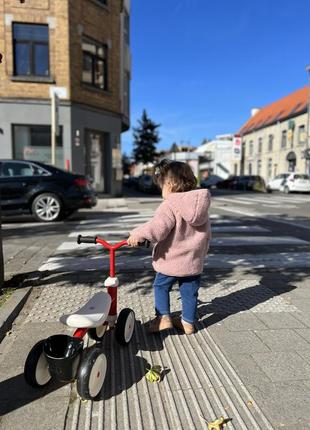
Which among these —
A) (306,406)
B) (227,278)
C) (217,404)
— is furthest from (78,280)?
(306,406)

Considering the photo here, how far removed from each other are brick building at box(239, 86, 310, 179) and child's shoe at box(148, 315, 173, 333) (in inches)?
1400

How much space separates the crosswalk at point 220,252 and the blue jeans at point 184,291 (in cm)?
206

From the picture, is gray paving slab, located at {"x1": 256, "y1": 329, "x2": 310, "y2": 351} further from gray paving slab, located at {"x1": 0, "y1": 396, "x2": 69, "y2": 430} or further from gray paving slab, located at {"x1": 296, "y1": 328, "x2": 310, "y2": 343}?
gray paving slab, located at {"x1": 0, "y1": 396, "x2": 69, "y2": 430}

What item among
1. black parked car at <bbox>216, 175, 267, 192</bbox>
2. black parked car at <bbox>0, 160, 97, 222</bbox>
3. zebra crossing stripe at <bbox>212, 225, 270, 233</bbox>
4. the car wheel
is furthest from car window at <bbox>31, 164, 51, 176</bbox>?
black parked car at <bbox>216, 175, 267, 192</bbox>

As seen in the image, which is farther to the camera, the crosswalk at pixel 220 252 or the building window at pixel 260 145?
the building window at pixel 260 145

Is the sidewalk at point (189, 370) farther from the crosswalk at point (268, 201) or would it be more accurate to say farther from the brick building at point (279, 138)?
the brick building at point (279, 138)

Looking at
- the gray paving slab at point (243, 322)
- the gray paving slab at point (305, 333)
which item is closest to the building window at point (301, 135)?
the gray paving slab at point (243, 322)

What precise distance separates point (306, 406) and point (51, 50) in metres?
17.4

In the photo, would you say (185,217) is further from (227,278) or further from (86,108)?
(86,108)

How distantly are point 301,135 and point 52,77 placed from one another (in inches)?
1193

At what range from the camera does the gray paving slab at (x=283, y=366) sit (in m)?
2.77

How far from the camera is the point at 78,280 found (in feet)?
16.2

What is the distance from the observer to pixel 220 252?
659 centimetres

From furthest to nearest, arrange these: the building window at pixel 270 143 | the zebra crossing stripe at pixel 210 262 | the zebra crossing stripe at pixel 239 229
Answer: the building window at pixel 270 143, the zebra crossing stripe at pixel 239 229, the zebra crossing stripe at pixel 210 262
